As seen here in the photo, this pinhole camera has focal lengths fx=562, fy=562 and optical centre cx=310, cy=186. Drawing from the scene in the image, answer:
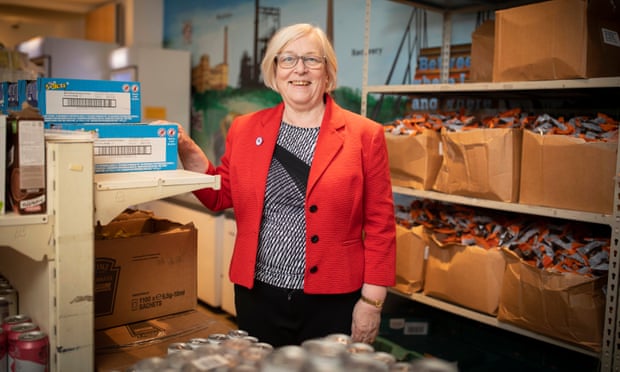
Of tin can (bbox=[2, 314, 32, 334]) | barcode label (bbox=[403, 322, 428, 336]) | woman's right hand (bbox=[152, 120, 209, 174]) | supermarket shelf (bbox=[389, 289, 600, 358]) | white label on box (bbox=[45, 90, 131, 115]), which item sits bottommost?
barcode label (bbox=[403, 322, 428, 336])

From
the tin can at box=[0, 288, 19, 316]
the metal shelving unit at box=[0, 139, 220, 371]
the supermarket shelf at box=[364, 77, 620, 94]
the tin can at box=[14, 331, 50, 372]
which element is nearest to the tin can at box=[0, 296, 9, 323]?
the tin can at box=[0, 288, 19, 316]

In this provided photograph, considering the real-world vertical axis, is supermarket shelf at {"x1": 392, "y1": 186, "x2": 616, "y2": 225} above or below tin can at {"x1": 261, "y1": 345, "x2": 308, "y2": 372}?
above

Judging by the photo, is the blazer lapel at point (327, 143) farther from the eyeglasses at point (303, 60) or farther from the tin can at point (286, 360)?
the tin can at point (286, 360)

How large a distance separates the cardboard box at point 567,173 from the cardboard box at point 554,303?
0.88ft

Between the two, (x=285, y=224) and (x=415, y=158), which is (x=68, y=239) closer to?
(x=285, y=224)

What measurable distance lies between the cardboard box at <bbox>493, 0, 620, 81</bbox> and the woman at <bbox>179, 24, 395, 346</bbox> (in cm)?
78

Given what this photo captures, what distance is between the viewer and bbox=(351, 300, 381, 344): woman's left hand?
186 centimetres

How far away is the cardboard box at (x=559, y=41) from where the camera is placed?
81.8 inches

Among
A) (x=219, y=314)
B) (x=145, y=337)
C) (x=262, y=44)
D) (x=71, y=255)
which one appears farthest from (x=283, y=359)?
(x=262, y=44)

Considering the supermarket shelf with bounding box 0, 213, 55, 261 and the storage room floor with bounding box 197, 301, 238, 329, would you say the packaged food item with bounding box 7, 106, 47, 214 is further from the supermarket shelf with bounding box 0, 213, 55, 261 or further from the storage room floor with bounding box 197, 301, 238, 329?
the storage room floor with bounding box 197, 301, 238, 329

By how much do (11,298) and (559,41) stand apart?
80.4 inches

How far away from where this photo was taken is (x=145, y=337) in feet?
5.20

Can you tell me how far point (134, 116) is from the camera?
1.54 meters

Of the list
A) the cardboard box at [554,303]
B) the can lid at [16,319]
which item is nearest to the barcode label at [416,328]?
the cardboard box at [554,303]
